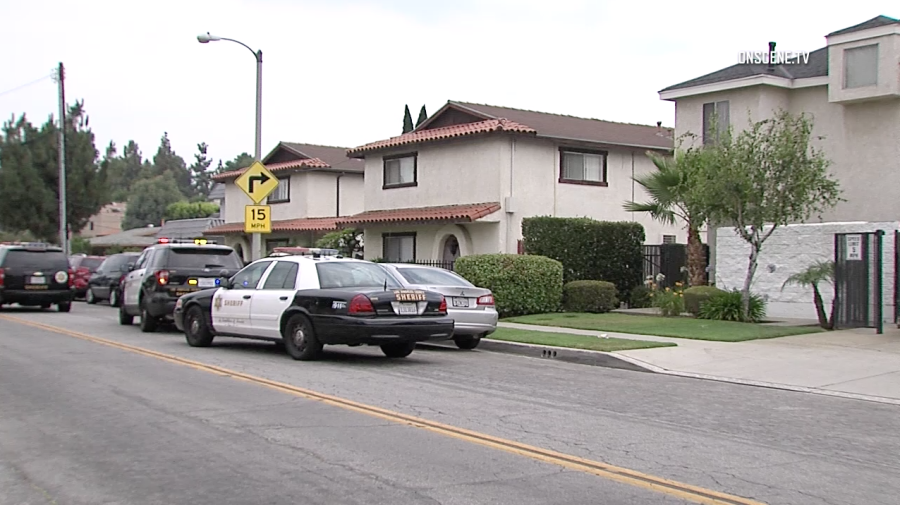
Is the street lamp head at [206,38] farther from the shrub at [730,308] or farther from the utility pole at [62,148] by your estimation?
the utility pole at [62,148]

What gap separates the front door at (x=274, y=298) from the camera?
14.2m

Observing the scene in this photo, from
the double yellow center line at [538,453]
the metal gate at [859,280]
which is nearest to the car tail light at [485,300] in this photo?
the double yellow center line at [538,453]

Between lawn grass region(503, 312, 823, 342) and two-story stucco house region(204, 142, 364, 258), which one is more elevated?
two-story stucco house region(204, 142, 364, 258)

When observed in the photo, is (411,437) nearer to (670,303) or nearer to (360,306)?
(360,306)

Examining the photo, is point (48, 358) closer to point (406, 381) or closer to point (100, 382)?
point (100, 382)

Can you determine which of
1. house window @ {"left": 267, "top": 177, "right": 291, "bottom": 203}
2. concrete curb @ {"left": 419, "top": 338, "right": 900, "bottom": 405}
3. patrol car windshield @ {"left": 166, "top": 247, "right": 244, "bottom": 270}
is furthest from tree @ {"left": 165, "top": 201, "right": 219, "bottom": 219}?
concrete curb @ {"left": 419, "top": 338, "right": 900, "bottom": 405}

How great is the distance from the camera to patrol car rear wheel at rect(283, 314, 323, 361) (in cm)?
1360

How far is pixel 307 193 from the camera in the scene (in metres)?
36.4

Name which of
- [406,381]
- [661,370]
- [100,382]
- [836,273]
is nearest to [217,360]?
[100,382]

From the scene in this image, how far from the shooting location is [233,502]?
6.12 metres

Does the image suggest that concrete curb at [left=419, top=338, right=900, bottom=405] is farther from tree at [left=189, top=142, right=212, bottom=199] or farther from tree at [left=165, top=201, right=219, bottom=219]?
tree at [left=189, top=142, right=212, bottom=199]

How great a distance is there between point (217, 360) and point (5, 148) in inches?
1618

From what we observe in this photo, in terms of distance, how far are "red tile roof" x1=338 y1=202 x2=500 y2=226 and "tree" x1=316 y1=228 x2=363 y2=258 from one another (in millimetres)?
1112

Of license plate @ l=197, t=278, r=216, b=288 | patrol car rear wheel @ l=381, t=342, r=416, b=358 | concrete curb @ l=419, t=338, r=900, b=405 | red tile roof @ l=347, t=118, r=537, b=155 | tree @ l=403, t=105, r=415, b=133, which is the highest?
tree @ l=403, t=105, r=415, b=133
